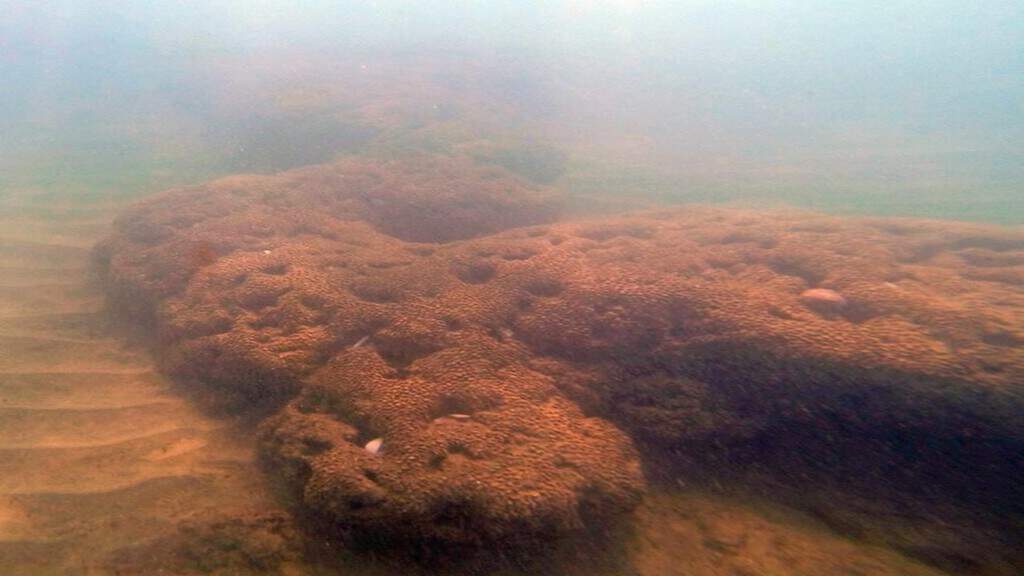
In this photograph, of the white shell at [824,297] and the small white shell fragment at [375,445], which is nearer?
the small white shell fragment at [375,445]

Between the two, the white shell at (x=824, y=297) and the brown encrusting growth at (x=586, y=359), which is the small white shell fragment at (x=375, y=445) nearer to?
the brown encrusting growth at (x=586, y=359)

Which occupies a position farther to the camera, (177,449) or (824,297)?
(824,297)

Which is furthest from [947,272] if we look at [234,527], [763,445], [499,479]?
[234,527]

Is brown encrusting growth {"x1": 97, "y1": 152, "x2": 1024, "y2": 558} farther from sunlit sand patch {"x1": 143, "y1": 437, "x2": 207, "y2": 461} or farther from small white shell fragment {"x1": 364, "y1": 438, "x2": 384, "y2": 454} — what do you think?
sunlit sand patch {"x1": 143, "y1": 437, "x2": 207, "y2": 461}

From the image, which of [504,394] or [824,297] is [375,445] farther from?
[824,297]

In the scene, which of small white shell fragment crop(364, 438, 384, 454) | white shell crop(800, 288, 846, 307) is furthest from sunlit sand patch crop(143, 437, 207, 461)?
white shell crop(800, 288, 846, 307)

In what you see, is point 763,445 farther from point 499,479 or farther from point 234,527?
point 234,527

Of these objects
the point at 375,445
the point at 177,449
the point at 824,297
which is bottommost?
the point at 177,449

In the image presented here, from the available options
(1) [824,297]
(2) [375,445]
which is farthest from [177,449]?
(1) [824,297]

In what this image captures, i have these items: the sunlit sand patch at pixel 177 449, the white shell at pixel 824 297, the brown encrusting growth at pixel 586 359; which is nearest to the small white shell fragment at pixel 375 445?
the brown encrusting growth at pixel 586 359
